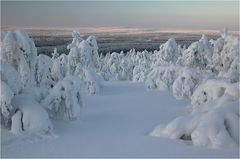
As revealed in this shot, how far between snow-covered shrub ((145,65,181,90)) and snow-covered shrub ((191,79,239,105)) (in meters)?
6.70

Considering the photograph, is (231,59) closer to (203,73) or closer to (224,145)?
(203,73)

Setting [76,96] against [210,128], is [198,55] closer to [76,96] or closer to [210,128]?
[76,96]

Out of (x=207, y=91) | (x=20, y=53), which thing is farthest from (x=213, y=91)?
(x=20, y=53)

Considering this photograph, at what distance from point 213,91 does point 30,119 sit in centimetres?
663

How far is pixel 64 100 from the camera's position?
526 inches

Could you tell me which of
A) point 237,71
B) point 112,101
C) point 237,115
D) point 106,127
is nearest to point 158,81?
point 112,101

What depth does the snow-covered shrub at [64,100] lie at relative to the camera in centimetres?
1312

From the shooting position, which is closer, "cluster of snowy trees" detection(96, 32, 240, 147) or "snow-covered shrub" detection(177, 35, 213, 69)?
"cluster of snowy trees" detection(96, 32, 240, 147)

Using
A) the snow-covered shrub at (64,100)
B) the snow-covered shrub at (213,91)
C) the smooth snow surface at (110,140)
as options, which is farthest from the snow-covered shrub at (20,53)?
the snow-covered shrub at (213,91)

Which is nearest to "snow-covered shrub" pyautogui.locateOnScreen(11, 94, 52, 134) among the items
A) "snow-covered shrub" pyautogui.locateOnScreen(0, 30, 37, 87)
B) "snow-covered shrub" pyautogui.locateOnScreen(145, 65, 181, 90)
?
"snow-covered shrub" pyautogui.locateOnScreen(0, 30, 37, 87)

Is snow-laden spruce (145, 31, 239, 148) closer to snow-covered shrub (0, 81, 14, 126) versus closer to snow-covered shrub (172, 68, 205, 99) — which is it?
snow-covered shrub (172, 68, 205, 99)

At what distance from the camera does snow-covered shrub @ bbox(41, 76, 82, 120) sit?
13.1m

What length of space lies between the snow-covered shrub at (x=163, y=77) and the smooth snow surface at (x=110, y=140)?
6.11 meters

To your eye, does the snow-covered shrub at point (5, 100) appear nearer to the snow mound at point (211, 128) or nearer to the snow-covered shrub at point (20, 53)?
the snow-covered shrub at point (20, 53)
